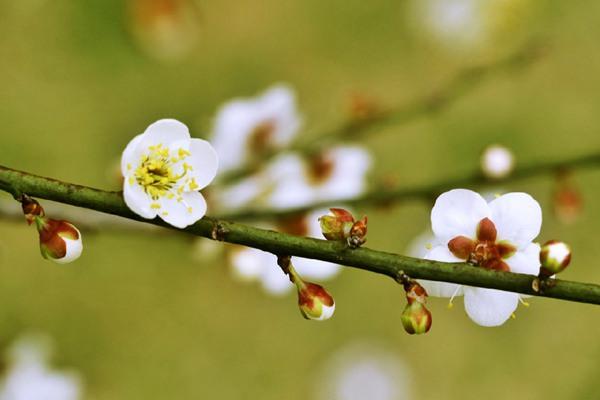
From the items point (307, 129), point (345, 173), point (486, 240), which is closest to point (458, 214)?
point (486, 240)

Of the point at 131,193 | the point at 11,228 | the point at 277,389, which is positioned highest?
the point at 11,228

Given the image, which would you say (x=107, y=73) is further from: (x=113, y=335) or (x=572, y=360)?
(x=572, y=360)

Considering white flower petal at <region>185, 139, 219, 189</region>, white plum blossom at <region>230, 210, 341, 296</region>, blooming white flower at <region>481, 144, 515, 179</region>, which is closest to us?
white flower petal at <region>185, 139, 219, 189</region>

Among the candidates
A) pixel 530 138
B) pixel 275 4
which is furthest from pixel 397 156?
pixel 275 4

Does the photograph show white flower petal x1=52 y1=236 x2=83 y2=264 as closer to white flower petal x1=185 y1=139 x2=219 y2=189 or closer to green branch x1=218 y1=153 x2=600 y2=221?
white flower petal x1=185 y1=139 x2=219 y2=189

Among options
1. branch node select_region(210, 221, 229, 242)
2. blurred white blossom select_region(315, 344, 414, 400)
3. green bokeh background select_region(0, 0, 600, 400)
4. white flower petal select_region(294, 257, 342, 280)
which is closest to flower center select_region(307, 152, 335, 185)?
white flower petal select_region(294, 257, 342, 280)

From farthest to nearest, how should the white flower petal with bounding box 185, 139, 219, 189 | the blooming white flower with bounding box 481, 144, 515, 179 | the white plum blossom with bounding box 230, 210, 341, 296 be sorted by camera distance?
1. the white plum blossom with bounding box 230, 210, 341, 296
2. the blooming white flower with bounding box 481, 144, 515, 179
3. the white flower petal with bounding box 185, 139, 219, 189
